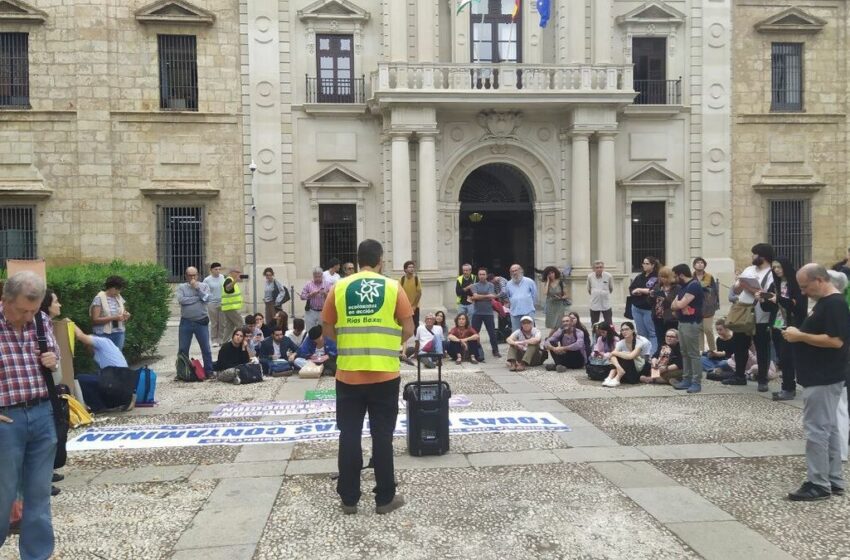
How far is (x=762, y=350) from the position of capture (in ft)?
32.2

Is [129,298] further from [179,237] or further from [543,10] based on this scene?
[543,10]

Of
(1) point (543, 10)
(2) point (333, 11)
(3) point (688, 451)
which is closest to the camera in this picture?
(3) point (688, 451)

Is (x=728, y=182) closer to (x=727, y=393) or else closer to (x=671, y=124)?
(x=671, y=124)

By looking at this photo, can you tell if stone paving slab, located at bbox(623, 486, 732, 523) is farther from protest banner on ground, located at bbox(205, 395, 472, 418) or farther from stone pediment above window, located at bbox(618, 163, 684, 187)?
stone pediment above window, located at bbox(618, 163, 684, 187)

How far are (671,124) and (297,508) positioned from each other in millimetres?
19888

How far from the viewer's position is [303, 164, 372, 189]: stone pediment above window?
2097 centimetres

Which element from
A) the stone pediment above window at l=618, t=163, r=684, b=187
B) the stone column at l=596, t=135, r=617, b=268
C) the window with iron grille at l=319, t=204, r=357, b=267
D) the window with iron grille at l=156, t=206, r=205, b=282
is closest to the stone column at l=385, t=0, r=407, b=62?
the window with iron grille at l=319, t=204, r=357, b=267

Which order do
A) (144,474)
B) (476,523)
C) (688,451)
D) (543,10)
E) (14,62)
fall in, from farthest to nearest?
(14,62), (543,10), (688,451), (144,474), (476,523)

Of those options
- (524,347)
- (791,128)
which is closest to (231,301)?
(524,347)

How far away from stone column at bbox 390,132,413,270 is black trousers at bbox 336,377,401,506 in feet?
48.6

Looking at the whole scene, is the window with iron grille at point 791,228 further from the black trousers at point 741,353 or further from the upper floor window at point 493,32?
the black trousers at point 741,353

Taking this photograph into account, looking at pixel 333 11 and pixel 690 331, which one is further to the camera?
pixel 333 11

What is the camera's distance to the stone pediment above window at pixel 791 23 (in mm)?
22047

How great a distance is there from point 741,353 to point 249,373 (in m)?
7.44
